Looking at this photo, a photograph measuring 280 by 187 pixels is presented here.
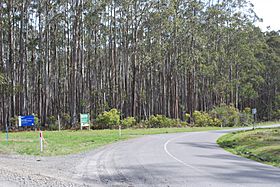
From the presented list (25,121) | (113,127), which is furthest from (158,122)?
(25,121)

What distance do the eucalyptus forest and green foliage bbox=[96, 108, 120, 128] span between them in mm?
2926

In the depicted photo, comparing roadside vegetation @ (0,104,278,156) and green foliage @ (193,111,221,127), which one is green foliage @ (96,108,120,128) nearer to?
roadside vegetation @ (0,104,278,156)

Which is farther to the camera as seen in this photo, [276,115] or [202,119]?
[276,115]

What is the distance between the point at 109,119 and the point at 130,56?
16802mm

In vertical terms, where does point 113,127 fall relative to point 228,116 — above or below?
below

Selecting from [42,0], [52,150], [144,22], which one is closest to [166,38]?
[144,22]

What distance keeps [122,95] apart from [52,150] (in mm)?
36749

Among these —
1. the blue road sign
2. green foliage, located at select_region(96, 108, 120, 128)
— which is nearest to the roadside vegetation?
green foliage, located at select_region(96, 108, 120, 128)

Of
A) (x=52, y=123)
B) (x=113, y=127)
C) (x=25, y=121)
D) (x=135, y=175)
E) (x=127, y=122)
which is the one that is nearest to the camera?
(x=135, y=175)

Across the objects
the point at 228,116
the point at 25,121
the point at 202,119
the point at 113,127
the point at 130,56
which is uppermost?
the point at 130,56

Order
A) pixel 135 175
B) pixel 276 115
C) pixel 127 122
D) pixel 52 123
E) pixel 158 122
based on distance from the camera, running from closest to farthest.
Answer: pixel 135 175 < pixel 52 123 < pixel 127 122 < pixel 158 122 < pixel 276 115

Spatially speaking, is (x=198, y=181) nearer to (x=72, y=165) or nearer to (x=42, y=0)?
(x=72, y=165)

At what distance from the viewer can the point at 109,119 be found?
43000 mm

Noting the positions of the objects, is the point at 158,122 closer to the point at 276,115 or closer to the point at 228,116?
the point at 228,116
